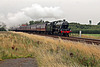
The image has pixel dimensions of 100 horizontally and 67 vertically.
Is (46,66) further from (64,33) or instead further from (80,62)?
(64,33)

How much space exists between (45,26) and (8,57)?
2612 centimetres

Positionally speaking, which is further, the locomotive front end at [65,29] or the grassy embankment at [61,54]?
the locomotive front end at [65,29]

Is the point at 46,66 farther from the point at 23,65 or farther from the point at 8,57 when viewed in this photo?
the point at 8,57

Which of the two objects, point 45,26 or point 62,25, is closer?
point 62,25

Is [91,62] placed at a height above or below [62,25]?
below

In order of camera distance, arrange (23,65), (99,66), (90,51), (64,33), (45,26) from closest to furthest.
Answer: (99,66) → (23,65) → (90,51) → (64,33) → (45,26)

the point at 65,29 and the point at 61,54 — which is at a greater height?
the point at 65,29

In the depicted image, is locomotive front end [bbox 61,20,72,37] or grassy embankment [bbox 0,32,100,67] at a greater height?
locomotive front end [bbox 61,20,72,37]

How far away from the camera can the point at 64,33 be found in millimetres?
25500

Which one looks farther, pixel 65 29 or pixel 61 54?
pixel 65 29

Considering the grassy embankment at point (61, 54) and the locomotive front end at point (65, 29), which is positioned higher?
the locomotive front end at point (65, 29)

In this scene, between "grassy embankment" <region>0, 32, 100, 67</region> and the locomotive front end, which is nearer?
"grassy embankment" <region>0, 32, 100, 67</region>

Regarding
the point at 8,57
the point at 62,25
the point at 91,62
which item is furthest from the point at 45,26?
the point at 91,62

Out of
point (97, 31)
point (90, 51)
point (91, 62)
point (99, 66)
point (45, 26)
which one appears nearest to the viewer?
point (99, 66)
